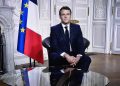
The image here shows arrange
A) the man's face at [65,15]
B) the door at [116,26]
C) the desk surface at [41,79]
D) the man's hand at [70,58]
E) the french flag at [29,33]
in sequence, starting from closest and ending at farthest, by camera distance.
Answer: the desk surface at [41,79], the man's hand at [70,58], the man's face at [65,15], the french flag at [29,33], the door at [116,26]

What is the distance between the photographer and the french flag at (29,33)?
300 cm

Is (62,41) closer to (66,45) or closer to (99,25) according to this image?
(66,45)

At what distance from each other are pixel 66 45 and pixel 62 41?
63 millimetres

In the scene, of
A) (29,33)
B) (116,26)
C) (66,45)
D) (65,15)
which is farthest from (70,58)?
(116,26)

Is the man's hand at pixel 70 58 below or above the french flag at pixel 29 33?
below

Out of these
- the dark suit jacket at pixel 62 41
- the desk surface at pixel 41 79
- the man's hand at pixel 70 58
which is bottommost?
the desk surface at pixel 41 79

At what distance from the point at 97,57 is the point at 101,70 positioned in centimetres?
132

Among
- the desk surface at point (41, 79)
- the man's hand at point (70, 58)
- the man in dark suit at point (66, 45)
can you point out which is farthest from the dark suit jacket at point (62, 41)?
A: the desk surface at point (41, 79)

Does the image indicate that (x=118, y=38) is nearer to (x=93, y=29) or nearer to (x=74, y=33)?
(x=93, y=29)

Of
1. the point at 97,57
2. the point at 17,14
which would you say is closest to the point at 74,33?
the point at 17,14

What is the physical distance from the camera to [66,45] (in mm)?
2641

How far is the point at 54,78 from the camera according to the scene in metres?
1.96

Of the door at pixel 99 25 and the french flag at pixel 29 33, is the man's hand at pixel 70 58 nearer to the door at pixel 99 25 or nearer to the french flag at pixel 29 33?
the french flag at pixel 29 33

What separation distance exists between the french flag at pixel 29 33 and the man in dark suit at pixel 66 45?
44 cm
